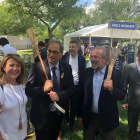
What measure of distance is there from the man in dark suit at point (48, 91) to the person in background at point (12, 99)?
14 cm

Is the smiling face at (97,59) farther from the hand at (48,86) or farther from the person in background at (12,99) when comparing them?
the person in background at (12,99)

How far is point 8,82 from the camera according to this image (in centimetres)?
191

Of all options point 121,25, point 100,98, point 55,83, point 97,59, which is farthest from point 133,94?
point 121,25

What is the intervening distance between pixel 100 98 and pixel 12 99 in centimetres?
120

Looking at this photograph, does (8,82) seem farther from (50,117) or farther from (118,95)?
(118,95)

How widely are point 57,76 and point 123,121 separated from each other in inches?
116

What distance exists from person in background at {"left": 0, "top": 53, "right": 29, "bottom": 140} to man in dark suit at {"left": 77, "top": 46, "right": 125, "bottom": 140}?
93 centimetres

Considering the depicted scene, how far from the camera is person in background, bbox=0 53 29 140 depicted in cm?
180

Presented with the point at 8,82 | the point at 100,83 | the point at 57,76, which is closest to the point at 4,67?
the point at 8,82

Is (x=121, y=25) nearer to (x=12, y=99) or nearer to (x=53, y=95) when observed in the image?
(x=53, y=95)

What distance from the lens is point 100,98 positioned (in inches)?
79.8

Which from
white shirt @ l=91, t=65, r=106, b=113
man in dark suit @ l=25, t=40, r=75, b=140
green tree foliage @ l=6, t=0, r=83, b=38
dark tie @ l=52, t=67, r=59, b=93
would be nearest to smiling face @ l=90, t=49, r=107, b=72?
white shirt @ l=91, t=65, r=106, b=113

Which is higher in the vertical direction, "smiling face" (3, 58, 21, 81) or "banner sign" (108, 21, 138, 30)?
"banner sign" (108, 21, 138, 30)

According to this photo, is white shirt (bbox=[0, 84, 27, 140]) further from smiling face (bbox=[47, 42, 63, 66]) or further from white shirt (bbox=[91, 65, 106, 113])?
white shirt (bbox=[91, 65, 106, 113])
